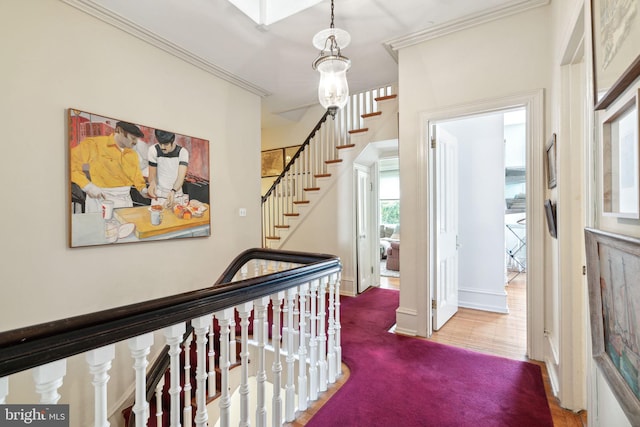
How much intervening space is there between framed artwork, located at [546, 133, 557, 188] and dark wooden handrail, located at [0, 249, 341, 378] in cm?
204

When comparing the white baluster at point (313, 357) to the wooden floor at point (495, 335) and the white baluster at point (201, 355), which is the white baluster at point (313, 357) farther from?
the wooden floor at point (495, 335)

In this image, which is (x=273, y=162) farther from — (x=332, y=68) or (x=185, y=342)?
(x=185, y=342)

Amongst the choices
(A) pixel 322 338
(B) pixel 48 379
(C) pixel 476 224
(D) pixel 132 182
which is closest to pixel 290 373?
(A) pixel 322 338

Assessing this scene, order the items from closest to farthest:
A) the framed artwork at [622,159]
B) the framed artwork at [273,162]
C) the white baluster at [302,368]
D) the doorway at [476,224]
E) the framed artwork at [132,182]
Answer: the framed artwork at [622,159], the white baluster at [302,368], the framed artwork at [132,182], the doorway at [476,224], the framed artwork at [273,162]

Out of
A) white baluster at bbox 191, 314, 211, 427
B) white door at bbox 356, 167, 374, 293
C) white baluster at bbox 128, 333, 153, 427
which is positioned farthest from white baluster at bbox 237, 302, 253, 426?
white door at bbox 356, 167, 374, 293

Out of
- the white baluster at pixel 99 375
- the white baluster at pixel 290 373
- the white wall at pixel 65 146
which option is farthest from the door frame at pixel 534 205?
the white wall at pixel 65 146

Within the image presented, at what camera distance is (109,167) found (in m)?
2.49

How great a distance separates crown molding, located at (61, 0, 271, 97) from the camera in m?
2.35

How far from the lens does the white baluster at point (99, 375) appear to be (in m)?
0.85

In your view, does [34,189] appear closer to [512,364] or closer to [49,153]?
[49,153]

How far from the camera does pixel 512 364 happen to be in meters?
2.36

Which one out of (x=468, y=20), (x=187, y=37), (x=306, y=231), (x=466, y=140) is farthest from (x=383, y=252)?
(x=187, y=37)

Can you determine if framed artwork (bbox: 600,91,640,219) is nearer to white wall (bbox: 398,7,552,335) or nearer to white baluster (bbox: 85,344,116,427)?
white baluster (bbox: 85,344,116,427)

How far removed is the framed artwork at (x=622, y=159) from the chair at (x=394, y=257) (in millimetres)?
5229
